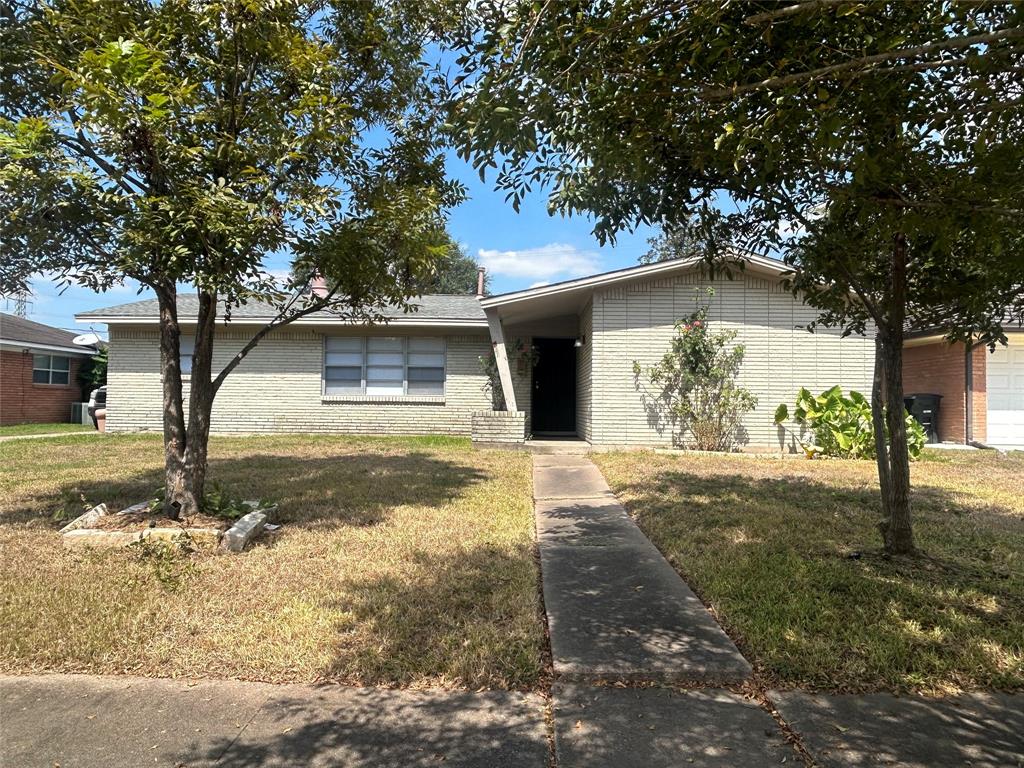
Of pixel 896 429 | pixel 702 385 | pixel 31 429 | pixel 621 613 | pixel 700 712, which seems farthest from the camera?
pixel 31 429

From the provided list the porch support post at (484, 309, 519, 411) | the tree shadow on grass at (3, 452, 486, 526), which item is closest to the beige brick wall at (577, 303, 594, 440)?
the porch support post at (484, 309, 519, 411)

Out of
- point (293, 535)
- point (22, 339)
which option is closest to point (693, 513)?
point (293, 535)

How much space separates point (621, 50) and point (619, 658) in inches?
126

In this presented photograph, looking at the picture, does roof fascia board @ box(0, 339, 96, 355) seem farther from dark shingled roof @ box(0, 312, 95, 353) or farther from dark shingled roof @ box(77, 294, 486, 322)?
dark shingled roof @ box(77, 294, 486, 322)

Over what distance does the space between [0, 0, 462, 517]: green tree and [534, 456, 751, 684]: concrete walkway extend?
3.02m

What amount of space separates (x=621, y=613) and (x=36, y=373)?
73.7 feet

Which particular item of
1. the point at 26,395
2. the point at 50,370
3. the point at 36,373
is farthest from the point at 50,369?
the point at 26,395

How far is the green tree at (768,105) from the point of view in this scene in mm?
3053

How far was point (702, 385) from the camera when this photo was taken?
11.8 meters

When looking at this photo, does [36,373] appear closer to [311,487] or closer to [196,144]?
[311,487]

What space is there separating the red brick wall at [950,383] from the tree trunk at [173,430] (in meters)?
13.8

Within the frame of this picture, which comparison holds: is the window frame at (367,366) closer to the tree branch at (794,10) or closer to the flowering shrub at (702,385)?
the flowering shrub at (702,385)

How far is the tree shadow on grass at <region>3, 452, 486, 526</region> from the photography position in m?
6.43

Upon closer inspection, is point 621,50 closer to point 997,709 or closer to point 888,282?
point 888,282
